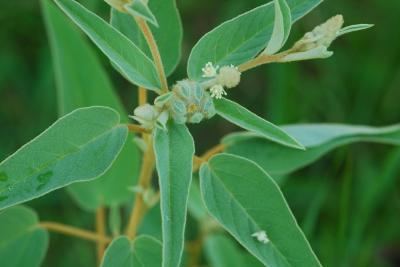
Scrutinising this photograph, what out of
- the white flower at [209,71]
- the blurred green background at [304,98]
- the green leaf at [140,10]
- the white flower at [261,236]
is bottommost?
the blurred green background at [304,98]

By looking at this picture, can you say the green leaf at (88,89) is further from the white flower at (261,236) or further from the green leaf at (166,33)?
the white flower at (261,236)

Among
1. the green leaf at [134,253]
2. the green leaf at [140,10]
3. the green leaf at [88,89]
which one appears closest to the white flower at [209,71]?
the green leaf at [140,10]

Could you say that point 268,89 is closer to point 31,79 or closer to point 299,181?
point 299,181

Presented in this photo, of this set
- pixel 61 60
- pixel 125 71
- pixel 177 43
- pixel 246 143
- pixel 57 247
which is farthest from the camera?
pixel 57 247

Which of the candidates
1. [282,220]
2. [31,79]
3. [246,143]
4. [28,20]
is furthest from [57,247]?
[282,220]

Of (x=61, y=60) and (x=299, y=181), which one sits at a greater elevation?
(x=61, y=60)

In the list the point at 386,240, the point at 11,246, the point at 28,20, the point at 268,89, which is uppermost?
the point at 28,20

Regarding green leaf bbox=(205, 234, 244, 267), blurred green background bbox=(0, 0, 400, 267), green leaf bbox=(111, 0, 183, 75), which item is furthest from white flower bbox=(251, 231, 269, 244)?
blurred green background bbox=(0, 0, 400, 267)
